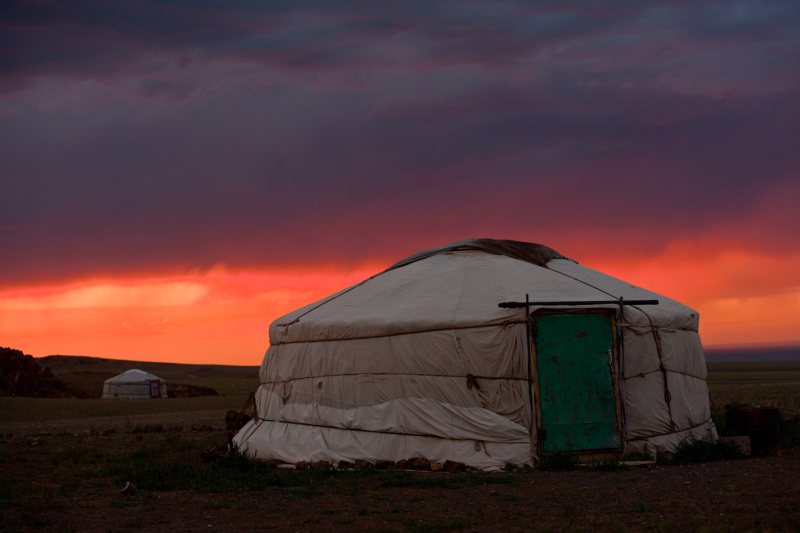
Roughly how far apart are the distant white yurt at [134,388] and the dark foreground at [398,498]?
26.9 meters

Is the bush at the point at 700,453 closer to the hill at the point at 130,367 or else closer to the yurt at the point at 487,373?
the yurt at the point at 487,373

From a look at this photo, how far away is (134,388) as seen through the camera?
38375 mm

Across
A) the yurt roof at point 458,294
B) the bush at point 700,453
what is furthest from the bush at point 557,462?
the yurt roof at point 458,294

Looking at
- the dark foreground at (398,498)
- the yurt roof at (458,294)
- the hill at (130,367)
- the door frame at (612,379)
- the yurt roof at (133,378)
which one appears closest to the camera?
the dark foreground at (398,498)

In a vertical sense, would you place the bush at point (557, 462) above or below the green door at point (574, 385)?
below

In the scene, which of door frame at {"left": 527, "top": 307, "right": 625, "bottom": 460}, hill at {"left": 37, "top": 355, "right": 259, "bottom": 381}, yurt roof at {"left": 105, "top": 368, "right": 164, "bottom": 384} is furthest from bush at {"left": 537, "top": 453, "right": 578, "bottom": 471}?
hill at {"left": 37, "top": 355, "right": 259, "bottom": 381}

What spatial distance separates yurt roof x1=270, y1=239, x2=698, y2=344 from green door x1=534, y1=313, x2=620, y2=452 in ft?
1.18

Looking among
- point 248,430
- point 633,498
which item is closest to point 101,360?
point 248,430

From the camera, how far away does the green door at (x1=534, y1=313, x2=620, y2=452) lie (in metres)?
10.8

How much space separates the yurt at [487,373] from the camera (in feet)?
35.5

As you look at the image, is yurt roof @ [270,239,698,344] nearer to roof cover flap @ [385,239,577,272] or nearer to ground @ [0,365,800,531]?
roof cover flap @ [385,239,577,272]

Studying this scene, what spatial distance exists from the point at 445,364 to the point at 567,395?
4.73 feet

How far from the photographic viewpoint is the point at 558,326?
10969 millimetres

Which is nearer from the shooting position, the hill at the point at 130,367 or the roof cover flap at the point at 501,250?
the roof cover flap at the point at 501,250
